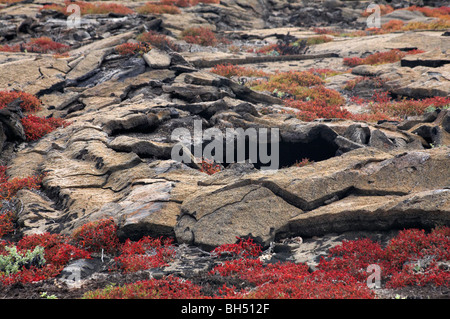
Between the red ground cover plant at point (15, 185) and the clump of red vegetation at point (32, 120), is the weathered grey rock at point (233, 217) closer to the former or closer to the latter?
the red ground cover plant at point (15, 185)

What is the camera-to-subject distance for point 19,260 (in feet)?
30.0

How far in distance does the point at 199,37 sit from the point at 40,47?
12403mm

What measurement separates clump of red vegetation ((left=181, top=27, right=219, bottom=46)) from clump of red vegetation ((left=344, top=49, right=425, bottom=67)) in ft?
37.8

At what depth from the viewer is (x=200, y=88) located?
62.6 feet

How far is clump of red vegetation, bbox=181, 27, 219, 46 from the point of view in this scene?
34.9 m

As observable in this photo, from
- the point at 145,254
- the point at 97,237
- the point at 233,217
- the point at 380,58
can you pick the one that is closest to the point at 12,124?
the point at 97,237

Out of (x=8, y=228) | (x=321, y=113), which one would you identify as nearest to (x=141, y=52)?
(x=321, y=113)

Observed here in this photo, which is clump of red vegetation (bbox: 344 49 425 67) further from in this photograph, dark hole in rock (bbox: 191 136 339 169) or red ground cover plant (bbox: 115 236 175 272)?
red ground cover plant (bbox: 115 236 175 272)

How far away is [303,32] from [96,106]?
1125 inches

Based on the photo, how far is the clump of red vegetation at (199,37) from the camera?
34.9 meters

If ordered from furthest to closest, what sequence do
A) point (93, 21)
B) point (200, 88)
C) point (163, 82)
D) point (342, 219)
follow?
point (93, 21) → point (163, 82) → point (200, 88) → point (342, 219)

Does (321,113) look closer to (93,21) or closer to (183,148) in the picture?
(183,148)

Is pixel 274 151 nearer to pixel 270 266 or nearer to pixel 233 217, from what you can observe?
pixel 233 217

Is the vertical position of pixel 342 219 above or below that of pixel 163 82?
below
